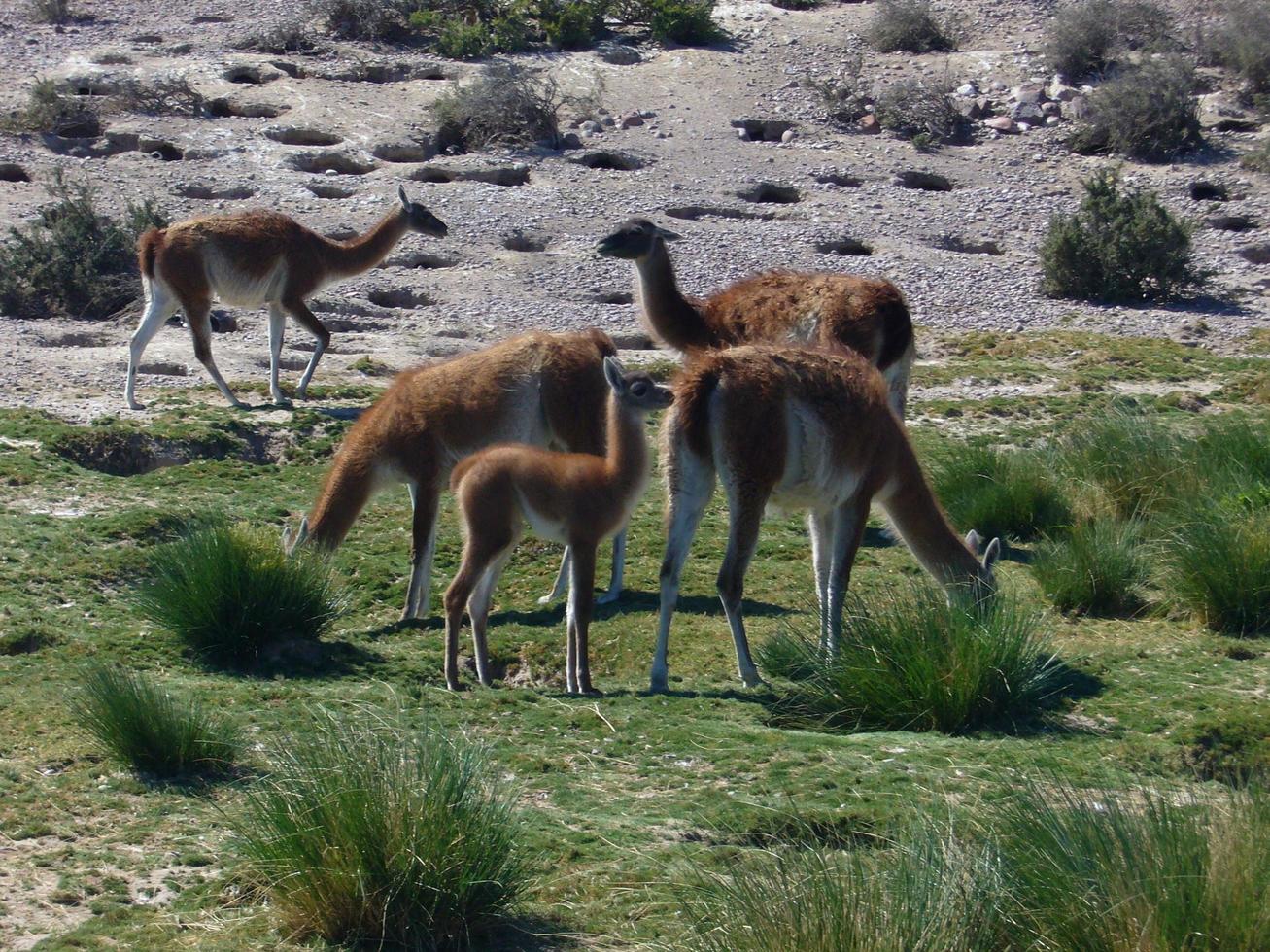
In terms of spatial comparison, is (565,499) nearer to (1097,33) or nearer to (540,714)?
(540,714)

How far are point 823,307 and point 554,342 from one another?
8.64ft

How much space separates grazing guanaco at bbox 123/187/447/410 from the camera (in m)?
16.6

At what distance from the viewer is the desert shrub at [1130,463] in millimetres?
12312

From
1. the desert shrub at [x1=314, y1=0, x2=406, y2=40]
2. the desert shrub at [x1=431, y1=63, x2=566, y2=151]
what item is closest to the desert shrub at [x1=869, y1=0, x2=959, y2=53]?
the desert shrub at [x1=431, y1=63, x2=566, y2=151]

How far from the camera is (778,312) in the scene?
1272 centimetres

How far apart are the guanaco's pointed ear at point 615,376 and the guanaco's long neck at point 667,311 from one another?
3706 mm

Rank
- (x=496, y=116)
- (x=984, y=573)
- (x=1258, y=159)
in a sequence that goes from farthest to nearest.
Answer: (x=496, y=116)
(x=1258, y=159)
(x=984, y=573)

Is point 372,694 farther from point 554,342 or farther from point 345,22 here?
point 345,22

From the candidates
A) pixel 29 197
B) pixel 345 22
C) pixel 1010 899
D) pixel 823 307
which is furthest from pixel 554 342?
pixel 345 22

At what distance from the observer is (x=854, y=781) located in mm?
7004

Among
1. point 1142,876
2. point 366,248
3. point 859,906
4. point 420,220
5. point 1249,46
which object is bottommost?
point 859,906

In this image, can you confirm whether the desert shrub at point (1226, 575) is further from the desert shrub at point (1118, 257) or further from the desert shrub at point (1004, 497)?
the desert shrub at point (1118, 257)

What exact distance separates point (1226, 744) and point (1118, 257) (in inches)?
616

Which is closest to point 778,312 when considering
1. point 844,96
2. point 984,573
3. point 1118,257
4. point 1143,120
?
point 984,573
